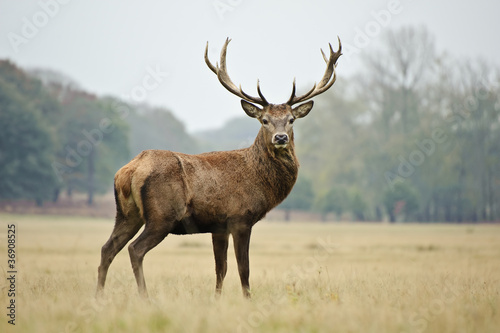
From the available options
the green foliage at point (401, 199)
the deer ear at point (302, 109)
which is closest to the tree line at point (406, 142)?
the green foliage at point (401, 199)

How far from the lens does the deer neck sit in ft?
30.2

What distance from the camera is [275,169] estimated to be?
30.5 ft

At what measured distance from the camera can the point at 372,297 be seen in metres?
7.81

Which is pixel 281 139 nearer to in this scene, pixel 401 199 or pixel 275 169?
pixel 275 169

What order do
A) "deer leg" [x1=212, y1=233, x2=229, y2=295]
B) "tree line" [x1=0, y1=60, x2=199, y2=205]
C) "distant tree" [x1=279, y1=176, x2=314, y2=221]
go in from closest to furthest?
"deer leg" [x1=212, y1=233, x2=229, y2=295] < "tree line" [x1=0, y1=60, x2=199, y2=205] < "distant tree" [x1=279, y1=176, x2=314, y2=221]

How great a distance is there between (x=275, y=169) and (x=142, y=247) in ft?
7.75

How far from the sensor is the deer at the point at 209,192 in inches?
329

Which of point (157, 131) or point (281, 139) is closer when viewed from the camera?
point (281, 139)

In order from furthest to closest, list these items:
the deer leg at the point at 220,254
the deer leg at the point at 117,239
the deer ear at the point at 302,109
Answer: the deer ear at the point at 302,109
the deer leg at the point at 220,254
the deer leg at the point at 117,239

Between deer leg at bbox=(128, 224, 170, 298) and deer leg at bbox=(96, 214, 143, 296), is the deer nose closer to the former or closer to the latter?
deer leg at bbox=(128, 224, 170, 298)

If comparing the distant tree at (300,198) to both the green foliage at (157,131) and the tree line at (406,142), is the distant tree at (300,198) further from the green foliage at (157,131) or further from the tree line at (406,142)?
the green foliage at (157,131)

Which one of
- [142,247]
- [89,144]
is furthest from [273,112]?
[89,144]

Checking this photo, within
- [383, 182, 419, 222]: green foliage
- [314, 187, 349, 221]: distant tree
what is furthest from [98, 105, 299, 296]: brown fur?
[314, 187, 349, 221]: distant tree

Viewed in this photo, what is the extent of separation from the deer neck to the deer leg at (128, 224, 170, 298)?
174cm
